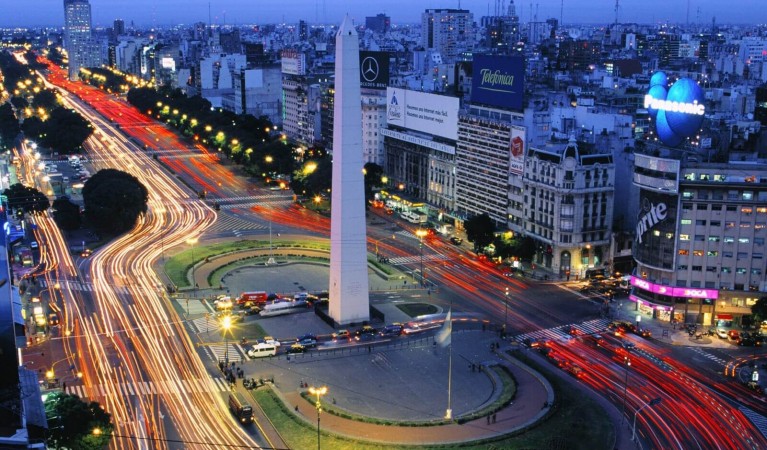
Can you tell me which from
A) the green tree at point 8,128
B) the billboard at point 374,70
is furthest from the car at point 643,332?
the green tree at point 8,128

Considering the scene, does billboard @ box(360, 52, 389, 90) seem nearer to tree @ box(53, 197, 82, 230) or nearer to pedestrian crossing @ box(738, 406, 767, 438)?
tree @ box(53, 197, 82, 230)

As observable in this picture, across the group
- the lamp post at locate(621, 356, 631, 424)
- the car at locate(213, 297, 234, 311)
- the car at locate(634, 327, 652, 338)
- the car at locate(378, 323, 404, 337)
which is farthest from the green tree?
the lamp post at locate(621, 356, 631, 424)

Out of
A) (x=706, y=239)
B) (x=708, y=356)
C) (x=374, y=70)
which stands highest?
(x=374, y=70)

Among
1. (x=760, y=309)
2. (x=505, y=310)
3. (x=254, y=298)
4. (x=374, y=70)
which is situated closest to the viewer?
(x=760, y=309)

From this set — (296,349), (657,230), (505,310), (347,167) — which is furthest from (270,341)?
(657,230)

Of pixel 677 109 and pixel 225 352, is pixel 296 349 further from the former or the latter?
pixel 677 109
